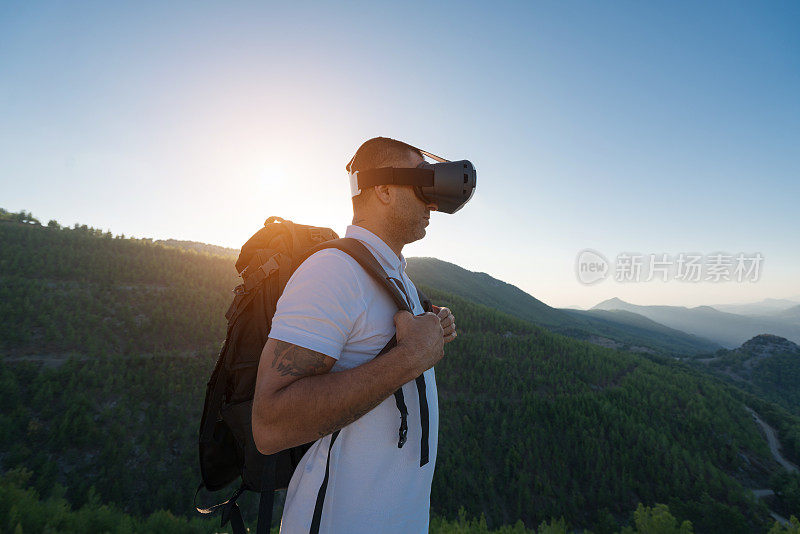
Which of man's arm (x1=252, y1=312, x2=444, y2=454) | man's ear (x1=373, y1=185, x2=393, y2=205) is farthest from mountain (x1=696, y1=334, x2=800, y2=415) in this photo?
man's arm (x1=252, y1=312, x2=444, y2=454)

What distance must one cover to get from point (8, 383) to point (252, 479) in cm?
1819

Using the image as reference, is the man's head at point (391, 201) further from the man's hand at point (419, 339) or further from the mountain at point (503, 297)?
the mountain at point (503, 297)

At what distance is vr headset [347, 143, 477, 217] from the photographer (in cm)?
210

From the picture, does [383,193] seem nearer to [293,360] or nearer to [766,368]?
[293,360]

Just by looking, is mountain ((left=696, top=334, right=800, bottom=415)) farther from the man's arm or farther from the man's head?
the man's arm

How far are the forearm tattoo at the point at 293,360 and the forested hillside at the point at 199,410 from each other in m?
10.3

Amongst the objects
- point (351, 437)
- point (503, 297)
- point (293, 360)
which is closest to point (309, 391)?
point (293, 360)

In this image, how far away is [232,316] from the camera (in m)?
2.01

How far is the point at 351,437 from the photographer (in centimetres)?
169

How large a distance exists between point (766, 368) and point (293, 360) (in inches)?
4399

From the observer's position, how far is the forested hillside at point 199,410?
12.4m

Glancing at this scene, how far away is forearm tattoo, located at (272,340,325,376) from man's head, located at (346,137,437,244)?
3.15 feet

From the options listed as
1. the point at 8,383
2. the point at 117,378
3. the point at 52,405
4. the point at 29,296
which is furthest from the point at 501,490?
the point at 29,296

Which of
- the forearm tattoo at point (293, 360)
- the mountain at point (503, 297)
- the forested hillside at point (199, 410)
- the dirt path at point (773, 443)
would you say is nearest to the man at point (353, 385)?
the forearm tattoo at point (293, 360)
